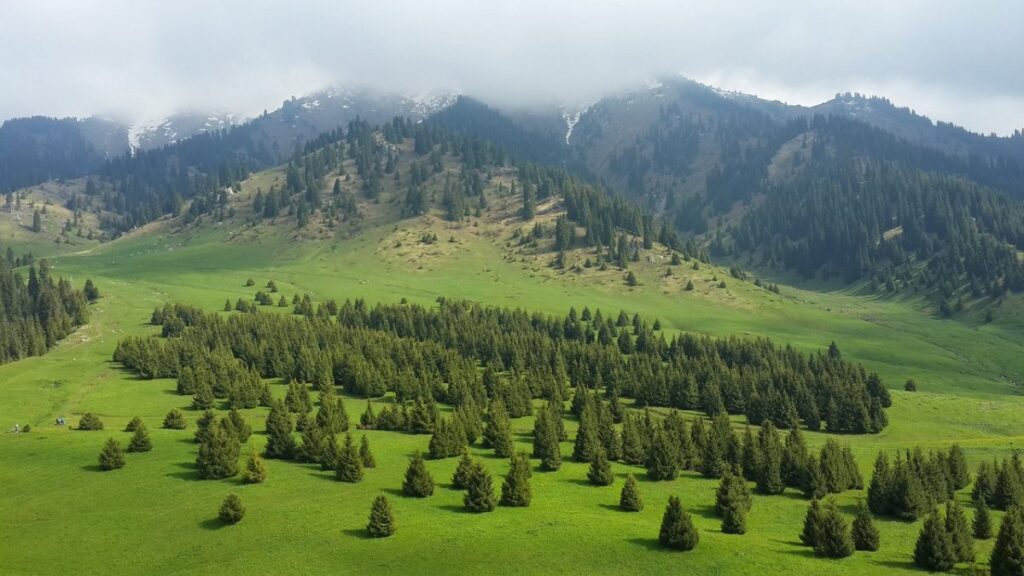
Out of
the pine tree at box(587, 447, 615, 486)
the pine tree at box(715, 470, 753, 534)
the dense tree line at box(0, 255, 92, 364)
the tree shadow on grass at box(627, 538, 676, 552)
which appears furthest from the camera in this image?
the dense tree line at box(0, 255, 92, 364)

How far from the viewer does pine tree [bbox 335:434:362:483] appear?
62094 millimetres

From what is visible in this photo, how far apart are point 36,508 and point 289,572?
27918 millimetres

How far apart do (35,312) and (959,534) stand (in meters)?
194

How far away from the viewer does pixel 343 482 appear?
62.1 meters

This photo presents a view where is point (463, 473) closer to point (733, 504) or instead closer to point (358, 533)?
point (358, 533)

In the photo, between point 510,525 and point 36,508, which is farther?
point 36,508

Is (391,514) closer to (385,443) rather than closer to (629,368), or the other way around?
(385,443)

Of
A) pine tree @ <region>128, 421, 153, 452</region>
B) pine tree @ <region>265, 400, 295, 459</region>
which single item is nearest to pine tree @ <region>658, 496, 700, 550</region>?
pine tree @ <region>265, 400, 295, 459</region>

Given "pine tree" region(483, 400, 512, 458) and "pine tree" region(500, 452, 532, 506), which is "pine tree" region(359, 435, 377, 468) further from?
"pine tree" region(500, 452, 532, 506)

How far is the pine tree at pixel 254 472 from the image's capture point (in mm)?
60250

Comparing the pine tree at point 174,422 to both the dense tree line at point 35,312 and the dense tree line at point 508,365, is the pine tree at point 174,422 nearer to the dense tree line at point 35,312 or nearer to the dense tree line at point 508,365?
the dense tree line at point 508,365

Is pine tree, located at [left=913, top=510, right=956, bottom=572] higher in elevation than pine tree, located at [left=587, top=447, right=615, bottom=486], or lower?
higher

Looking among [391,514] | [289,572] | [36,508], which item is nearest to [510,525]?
[391,514]

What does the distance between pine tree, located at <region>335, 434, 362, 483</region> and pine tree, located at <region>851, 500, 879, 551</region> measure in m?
41.0
